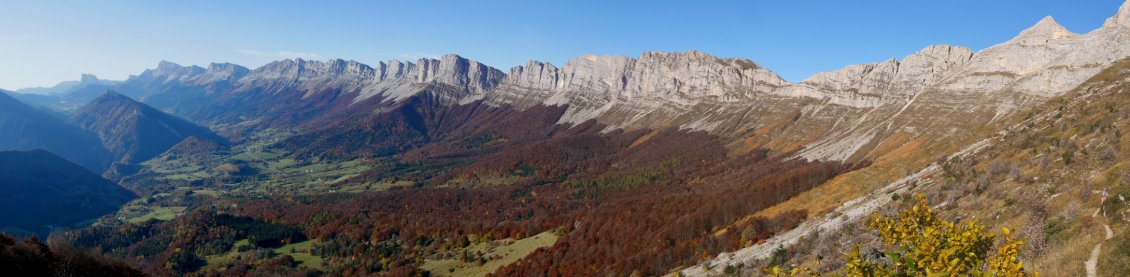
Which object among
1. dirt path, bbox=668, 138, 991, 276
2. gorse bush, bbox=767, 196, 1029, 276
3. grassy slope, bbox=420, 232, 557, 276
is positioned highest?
gorse bush, bbox=767, 196, 1029, 276

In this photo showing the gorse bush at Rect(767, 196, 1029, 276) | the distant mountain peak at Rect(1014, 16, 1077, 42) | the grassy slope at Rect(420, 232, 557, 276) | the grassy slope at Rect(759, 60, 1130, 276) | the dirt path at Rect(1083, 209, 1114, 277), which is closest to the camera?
the gorse bush at Rect(767, 196, 1029, 276)

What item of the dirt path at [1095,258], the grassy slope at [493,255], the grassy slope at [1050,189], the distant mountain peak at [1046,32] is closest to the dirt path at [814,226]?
the grassy slope at [1050,189]

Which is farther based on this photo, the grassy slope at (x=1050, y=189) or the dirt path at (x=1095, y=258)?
the grassy slope at (x=1050, y=189)

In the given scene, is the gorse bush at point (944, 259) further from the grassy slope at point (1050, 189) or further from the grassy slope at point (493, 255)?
the grassy slope at point (493, 255)

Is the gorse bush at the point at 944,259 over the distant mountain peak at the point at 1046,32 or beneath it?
beneath

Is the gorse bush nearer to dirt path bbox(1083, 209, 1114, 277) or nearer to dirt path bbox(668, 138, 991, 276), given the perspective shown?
dirt path bbox(1083, 209, 1114, 277)

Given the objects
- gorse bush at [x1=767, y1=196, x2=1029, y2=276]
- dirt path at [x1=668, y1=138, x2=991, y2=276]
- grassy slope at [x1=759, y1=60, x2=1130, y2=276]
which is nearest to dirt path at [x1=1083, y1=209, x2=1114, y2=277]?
grassy slope at [x1=759, y1=60, x2=1130, y2=276]

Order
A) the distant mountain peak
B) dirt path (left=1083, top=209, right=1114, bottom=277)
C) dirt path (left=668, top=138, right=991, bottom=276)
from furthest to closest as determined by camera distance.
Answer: the distant mountain peak → dirt path (left=668, top=138, right=991, bottom=276) → dirt path (left=1083, top=209, right=1114, bottom=277)

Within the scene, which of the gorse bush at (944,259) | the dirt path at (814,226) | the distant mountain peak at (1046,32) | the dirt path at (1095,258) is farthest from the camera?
the distant mountain peak at (1046,32)

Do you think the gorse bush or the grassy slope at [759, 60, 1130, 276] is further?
the grassy slope at [759, 60, 1130, 276]

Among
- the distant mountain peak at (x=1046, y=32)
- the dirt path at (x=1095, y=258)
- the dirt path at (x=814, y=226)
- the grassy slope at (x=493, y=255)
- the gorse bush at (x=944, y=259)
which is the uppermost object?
the distant mountain peak at (x=1046, y=32)

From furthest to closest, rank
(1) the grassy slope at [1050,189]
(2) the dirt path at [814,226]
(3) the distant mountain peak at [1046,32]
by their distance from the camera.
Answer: (3) the distant mountain peak at [1046,32] < (2) the dirt path at [814,226] < (1) the grassy slope at [1050,189]

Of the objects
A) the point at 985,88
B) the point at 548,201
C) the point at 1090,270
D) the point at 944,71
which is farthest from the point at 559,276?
the point at 944,71
